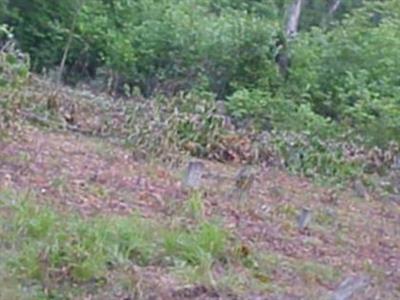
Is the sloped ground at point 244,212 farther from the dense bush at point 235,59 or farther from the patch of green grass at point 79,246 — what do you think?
the dense bush at point 235,59

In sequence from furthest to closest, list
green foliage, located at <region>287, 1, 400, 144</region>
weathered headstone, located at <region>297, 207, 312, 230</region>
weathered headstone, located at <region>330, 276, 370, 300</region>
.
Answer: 1. green foliage, located at <region>287, 1, 400, 144</region>
2. weathered headstone, located at <region>297, 207, 312, 230</region>
3. weathered headstone, located at <region>330, 276, 370, 300</region>

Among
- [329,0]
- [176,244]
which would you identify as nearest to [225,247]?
[176,244]

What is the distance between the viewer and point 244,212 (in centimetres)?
820

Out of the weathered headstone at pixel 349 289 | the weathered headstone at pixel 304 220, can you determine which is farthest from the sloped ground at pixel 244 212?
the weathered headstone at pixel 349 289

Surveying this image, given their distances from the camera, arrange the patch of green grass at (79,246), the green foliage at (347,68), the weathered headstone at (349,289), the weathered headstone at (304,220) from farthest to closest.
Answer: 1. the green foliage at (347,68)
2. the weathered headstone at (304,220)
3. the weathered headstone at (349,289)
4. the patch of green grass at (79,246)

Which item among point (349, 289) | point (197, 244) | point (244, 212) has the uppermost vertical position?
point (349, 289)

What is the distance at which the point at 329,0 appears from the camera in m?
26.1

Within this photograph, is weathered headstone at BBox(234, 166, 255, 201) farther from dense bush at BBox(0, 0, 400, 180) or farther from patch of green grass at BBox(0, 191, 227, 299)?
dense bush at BBox(0, 0, 400, 180)

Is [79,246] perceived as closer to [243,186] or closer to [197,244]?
[197,244]

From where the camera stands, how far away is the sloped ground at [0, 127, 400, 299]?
6277mm

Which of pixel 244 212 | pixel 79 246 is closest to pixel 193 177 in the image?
pixel 244 212

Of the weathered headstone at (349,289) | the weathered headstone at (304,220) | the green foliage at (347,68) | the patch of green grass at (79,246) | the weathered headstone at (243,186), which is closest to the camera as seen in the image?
the patch of green grass at (79,246)

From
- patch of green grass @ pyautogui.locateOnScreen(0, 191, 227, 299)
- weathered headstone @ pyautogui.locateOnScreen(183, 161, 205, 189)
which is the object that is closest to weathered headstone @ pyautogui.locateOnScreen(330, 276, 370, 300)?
patch of green grass @ pyautogui.locateOnScreen(0, 191, 227, 299)

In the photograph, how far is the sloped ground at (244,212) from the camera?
20.6ft
